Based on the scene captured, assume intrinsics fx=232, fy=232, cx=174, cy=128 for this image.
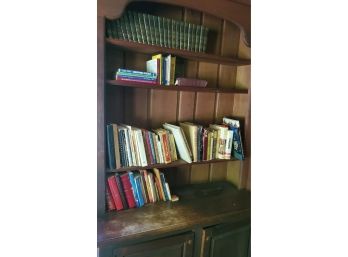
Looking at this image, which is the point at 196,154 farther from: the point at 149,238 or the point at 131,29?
the point at 131,29

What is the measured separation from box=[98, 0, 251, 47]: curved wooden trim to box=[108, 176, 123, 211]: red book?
2.83 ft

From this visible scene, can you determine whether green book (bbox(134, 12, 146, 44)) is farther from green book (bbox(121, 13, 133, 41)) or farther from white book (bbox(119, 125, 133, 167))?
white book (bbox(119, 125, 133, 167))

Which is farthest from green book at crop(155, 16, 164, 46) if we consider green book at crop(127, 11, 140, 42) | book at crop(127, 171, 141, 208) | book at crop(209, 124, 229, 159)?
book at crop(127, 171, 141, 208)

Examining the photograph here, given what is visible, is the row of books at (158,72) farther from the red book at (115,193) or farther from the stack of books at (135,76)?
the red book at (115,193)

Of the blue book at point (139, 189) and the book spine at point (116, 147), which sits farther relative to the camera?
the blue book at point (139, 189)

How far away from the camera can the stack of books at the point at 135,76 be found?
124cm

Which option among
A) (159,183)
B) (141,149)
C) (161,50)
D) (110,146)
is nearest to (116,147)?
(110,146)

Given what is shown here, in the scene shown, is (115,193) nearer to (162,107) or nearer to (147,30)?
(162,107)

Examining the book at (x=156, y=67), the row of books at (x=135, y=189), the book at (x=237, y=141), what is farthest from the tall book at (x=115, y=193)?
the book at (x=237, y=141)

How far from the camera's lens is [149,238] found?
1.19 metres

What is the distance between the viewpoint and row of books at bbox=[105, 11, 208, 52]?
123 cm

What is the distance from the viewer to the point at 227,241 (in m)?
1.41

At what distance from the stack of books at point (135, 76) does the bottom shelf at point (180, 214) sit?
0.76m
